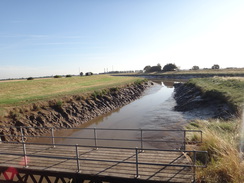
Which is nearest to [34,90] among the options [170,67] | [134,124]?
[134,124]

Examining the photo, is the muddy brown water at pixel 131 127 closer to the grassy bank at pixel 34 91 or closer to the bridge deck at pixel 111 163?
the bridge deck at pixel 111 163

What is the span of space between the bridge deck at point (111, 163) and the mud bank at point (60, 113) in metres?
6.81

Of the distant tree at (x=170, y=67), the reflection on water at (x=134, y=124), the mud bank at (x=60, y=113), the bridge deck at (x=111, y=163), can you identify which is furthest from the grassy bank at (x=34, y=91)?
the distant tree at (x=170, y=67)

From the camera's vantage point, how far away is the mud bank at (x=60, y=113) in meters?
16.3

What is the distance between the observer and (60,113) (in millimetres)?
20156

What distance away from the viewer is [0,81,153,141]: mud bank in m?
16.3

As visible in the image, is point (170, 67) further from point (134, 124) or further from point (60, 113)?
point (60, 113)

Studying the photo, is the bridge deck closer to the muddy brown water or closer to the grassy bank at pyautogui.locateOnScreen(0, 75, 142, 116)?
the muddy brown water

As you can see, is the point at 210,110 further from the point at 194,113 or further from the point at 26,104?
the point at 26,104

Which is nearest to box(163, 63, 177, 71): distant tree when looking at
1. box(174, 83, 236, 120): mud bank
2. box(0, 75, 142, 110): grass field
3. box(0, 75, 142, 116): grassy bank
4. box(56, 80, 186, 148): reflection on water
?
box(0, 75, 142, 116): grassy bank

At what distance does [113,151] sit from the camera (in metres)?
9.12

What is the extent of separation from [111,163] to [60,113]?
13.8m

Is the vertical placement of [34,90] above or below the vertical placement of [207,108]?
above

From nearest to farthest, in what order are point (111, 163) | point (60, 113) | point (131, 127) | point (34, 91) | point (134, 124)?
point (111, 163) < point (131, 127) < point (60, 113) < point (134, 124) < point (34, 91)
